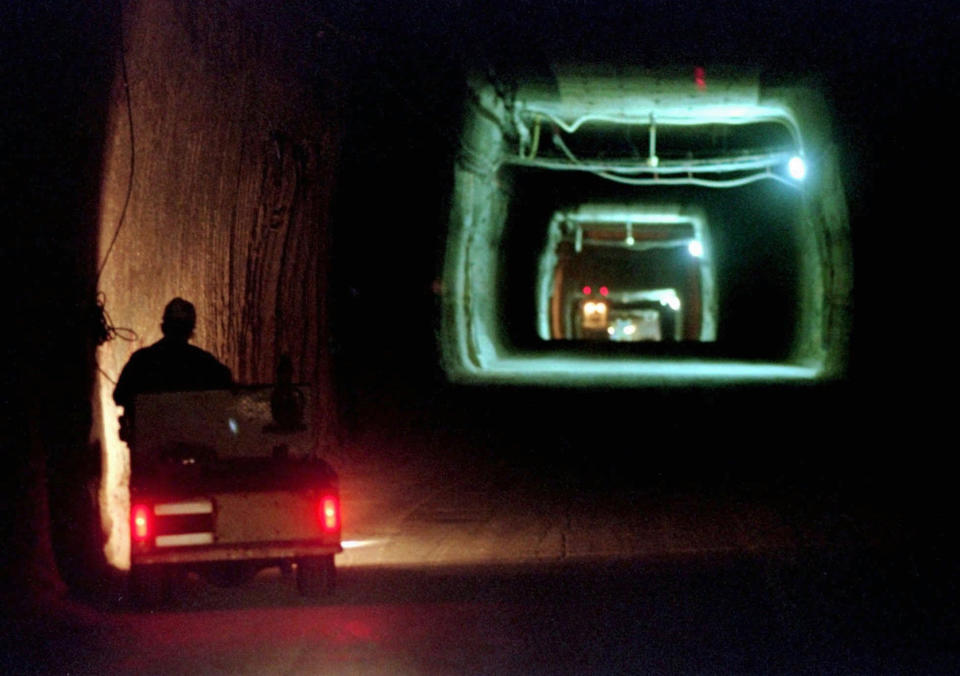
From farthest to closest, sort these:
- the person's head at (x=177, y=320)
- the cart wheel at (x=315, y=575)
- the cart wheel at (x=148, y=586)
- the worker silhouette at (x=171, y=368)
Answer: the person's head at (x=177, y=320) < the worker silhouette at (x=171, y=368) < the cart wheel at (x=315, y=575) < the cart wheel at (x=148, y=586)

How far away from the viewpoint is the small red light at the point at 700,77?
59.3 feet

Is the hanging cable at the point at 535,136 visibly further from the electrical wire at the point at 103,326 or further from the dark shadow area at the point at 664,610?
the dark shadow area at the point at 664,610

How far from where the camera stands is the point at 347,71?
46.6 ft

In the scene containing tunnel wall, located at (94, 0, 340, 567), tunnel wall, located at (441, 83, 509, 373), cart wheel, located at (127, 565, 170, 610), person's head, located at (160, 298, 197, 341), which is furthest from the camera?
tunnel wall, located at (441, 83, 509, 373)

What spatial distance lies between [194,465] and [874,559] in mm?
4966

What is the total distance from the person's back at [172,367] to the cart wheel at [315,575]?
1405mm

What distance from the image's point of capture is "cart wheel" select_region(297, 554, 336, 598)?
8602 mm

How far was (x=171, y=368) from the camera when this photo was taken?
912cm

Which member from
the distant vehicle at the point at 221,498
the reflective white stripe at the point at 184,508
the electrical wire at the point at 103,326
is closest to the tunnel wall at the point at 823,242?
the electrical wire at the point at 103,326

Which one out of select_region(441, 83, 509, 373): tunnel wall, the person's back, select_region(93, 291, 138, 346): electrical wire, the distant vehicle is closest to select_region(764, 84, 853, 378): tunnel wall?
select_region(441, 83, 509, 373): tunnel wall

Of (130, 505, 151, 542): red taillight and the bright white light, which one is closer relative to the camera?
(130, 505, 151, 542): red taillight

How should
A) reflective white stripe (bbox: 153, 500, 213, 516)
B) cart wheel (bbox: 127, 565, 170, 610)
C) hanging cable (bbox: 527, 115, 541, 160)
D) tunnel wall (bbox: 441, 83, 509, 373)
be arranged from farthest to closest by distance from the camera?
1. hanging cable (bbox: 527, 115, 541, 160)
2. tunnel wall (bbox: 441, 83, 509, 373)
3. cart wheel (bbox: 127, 565, 170, 610)
4. reflective white stripe (bbox: 153, 500, 213, 516)

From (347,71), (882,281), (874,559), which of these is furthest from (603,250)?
(874,559)

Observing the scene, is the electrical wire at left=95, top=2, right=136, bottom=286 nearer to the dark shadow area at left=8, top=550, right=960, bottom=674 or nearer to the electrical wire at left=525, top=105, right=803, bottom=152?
the dark shadow area at left=8, top=550, right=960, bottom=674
